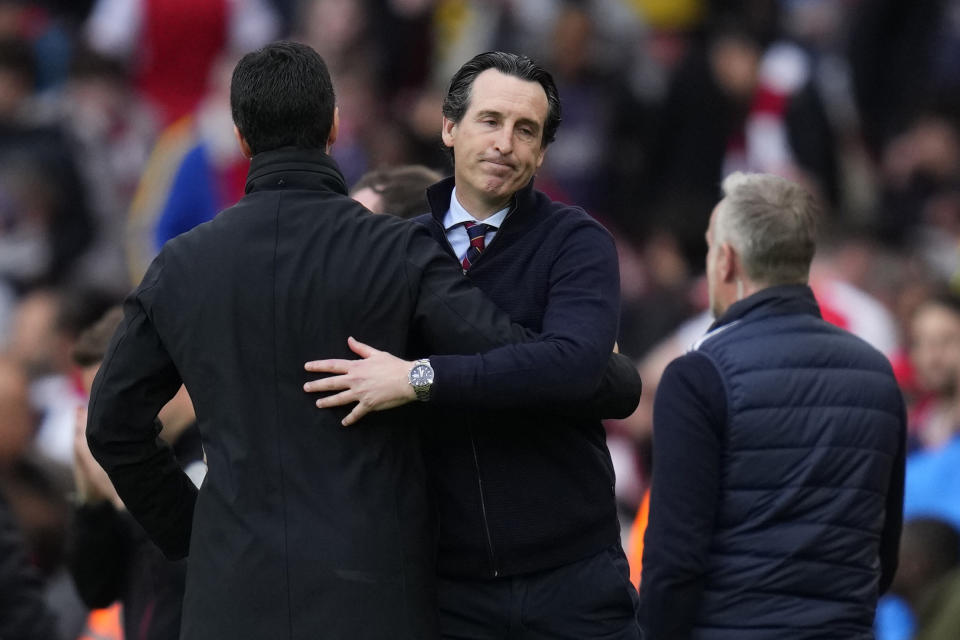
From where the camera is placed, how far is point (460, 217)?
4039mm

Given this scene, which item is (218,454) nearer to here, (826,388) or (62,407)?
(826,388)

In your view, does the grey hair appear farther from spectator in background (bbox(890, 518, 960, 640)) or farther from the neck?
spectator in background (bbox(890, 518, 960, 640))

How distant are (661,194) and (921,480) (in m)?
5.01

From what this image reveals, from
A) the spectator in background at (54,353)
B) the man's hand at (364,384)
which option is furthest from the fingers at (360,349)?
the spectator in background at (54,353)

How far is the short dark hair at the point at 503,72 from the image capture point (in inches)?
158

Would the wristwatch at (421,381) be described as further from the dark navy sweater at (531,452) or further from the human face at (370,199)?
the human face at (370,199)

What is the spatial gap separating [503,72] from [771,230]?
2.86 feet

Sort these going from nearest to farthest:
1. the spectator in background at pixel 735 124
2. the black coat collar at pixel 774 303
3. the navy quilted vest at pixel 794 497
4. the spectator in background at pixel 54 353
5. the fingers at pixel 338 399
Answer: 1. the fingers at pixel 338 399
2. the navy quilted vest at pixel 794 497
3. the black coat collar at pixel 774 303
4. the spectator in background at pixel 54 353
5. the spectator in background at pixel 735 124

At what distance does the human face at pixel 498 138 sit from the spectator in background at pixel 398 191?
0.90 meters


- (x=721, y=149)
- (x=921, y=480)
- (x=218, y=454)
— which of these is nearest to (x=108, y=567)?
(x=218, y=454)

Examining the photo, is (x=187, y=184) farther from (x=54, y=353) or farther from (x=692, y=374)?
(x=692, y=374)

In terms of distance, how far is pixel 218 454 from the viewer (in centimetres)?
369

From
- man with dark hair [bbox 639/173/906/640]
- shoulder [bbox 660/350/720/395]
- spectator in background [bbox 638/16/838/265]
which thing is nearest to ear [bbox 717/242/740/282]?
man with dark hair [bbox 639/173/906/640]

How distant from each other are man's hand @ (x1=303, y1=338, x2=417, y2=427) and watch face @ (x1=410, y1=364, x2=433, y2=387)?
1 cm
